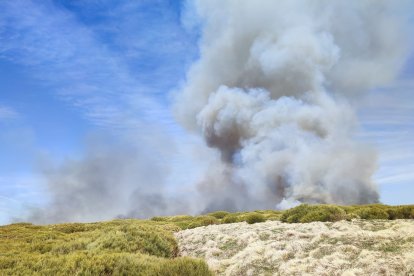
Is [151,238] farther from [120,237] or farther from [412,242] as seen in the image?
[412,242]

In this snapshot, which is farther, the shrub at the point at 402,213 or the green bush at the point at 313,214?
the green bush at the point at 313,214

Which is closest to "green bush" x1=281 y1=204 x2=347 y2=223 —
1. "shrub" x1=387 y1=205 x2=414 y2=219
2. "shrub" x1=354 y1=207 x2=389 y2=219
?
"shrub" x1=354 y1=207 x2=389 y2=219

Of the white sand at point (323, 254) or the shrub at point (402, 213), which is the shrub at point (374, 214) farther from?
the white sand at point (323, 254)

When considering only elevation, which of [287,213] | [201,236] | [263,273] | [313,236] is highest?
[287,213]

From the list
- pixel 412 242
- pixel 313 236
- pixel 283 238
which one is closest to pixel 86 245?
pixel 283 238

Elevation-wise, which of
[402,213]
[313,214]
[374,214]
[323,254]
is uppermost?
[313,214]

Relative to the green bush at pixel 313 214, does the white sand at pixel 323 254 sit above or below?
below

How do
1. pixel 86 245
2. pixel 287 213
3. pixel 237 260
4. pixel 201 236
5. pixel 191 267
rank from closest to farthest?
pixel 191 267 → pixel 237 260 → pixel 86 245 → pixel 201 236 → pixel 287 213

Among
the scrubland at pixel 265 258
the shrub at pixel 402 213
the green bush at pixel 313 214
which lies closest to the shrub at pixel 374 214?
the shrub at pixel 402 213

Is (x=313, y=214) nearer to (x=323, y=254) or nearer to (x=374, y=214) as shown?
(x=374, y=214)

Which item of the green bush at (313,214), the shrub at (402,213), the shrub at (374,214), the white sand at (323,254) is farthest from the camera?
the green bush at (313,214)

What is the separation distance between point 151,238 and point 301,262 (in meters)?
9.54

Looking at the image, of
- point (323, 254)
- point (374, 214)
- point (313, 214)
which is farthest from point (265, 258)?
point (374, 214)

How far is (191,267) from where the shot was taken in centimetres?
961
